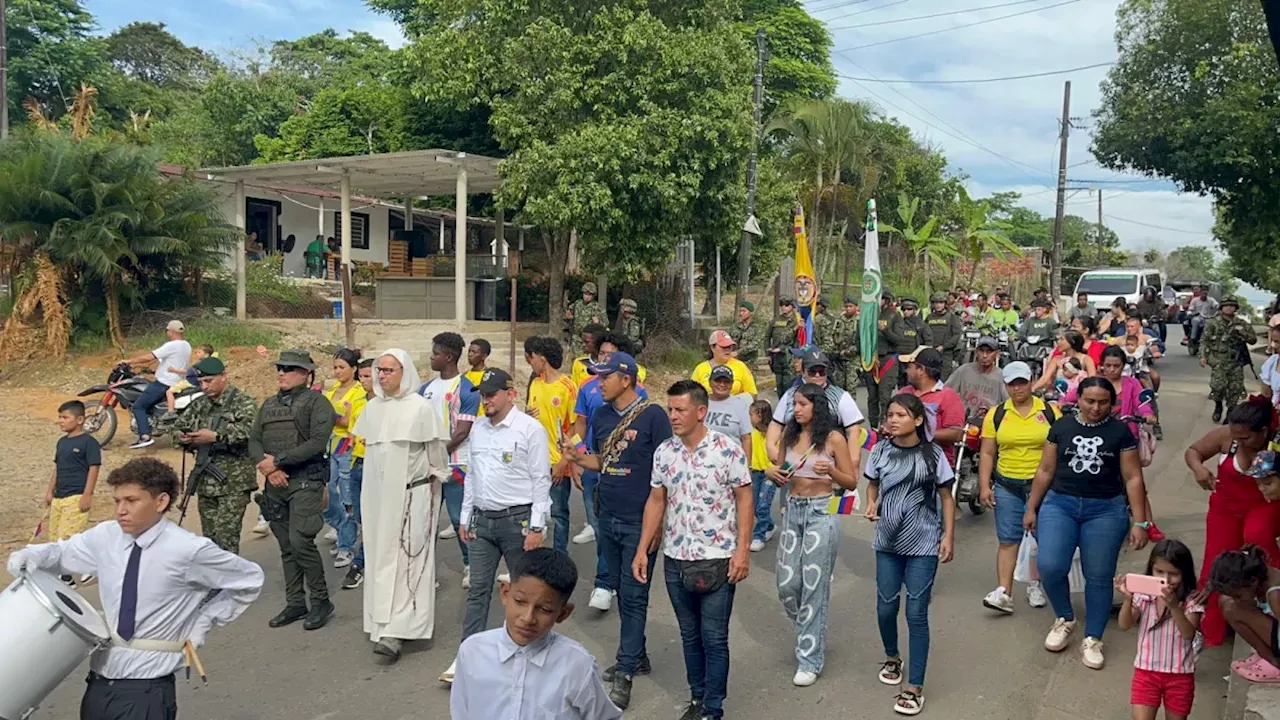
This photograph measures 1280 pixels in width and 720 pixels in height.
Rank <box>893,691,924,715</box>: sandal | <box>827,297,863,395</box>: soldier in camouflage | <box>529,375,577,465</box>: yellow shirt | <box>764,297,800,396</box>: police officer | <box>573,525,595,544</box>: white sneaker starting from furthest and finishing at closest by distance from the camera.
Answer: <box>827,297,863,395</box>: soldier in camouflage, <box>764,297,800,396</box>: police officer, <box>573,525,595,544</box>: white sneaker, <box>529,375,577,465</box>: yellow shirt, <box>893,691,924,715</box>: sandal

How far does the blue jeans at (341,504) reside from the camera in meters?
7.96

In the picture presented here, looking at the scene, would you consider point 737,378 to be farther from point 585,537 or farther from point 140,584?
point 140,584

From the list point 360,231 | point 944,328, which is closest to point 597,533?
point 944,328

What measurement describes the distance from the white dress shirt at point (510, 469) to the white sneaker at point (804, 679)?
1.68m

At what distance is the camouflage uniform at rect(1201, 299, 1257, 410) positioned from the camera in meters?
13.1

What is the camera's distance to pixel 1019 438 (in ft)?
21.5

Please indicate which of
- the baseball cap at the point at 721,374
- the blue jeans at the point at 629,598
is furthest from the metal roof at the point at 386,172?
the blue jeans at the point at 629,598

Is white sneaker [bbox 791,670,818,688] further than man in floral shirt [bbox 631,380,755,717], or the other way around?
white sneaker [bbox 791,670,818,688]

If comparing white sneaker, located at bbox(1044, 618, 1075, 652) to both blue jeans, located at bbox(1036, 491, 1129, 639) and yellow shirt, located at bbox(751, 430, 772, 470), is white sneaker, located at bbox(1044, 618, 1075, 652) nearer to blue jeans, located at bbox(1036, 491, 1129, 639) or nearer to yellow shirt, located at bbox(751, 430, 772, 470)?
blue jeans, located at bbox(1036, 491, 1129, 639)

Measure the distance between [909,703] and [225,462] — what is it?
441cm

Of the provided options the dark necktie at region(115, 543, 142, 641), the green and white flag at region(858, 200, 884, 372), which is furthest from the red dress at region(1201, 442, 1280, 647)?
the green and white flag at region(858, 200, 884, 372)

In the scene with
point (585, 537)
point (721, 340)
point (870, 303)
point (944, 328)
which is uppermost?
point (870, 303)

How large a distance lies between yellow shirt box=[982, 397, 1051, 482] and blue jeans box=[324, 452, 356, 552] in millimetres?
4861

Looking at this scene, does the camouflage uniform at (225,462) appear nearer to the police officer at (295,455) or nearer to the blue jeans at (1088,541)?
the police officer at (295,455)
